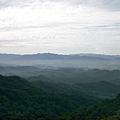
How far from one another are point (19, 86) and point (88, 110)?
41.8 meters

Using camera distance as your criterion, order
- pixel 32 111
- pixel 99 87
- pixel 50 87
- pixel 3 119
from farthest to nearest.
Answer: pixel 99 87 < pixel 50 87 < pixel 32 111 < pixel 3 119

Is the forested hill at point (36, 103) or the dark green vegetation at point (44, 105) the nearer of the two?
the dark green vegetation at point (44, 105)

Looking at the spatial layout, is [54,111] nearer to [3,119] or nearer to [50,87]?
[3,119]

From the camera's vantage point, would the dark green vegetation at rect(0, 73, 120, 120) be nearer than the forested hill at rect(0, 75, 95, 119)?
Yes

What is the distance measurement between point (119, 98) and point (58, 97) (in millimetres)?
22982

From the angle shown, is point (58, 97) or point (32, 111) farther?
point (58, 97)

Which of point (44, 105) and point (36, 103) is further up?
point (36, 103)

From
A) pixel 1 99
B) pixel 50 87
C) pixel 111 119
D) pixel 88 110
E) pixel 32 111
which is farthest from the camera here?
pixel 50 87

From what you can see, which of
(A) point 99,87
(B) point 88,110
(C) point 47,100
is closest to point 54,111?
(C) point 47,100

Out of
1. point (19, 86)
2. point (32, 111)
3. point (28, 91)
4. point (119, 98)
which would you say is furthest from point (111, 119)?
point (19, 86)

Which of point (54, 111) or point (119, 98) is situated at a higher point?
point (119, 98)

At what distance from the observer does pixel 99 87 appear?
14888cm

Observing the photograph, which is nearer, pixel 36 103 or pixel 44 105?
pixel 44 105

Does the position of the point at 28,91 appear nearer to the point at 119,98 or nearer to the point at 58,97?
the point at 58,97
